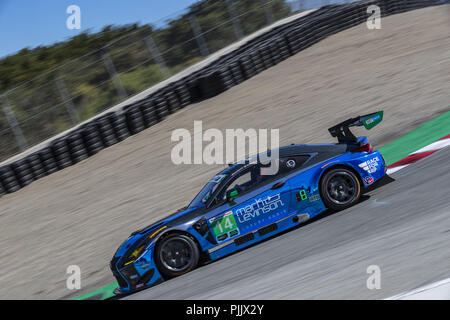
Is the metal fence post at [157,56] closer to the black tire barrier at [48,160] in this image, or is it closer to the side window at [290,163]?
the black tire barrier at [48,160]

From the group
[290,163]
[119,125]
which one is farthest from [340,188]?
[119,125]

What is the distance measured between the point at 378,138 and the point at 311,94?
17.6ft

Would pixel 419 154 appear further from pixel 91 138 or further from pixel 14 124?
pixel 14 124

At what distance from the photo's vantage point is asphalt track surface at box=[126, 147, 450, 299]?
4707 mm

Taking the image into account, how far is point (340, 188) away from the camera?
7855 millimetres

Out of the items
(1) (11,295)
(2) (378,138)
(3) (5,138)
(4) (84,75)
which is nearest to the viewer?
(1) (11,295)

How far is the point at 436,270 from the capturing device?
4.43 meters

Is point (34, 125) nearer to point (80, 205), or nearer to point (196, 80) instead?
point (196, 80)

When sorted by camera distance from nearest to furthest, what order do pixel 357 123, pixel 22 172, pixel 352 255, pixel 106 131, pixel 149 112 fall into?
pixel 352 255 < pixel 357 123 < pixel 22 172 < pixel 106 131 < pixel 149 112

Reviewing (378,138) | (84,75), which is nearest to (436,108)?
(378,138)

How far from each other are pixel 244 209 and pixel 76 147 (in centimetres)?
1116

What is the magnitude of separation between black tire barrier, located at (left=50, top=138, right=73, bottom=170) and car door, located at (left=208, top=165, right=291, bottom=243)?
1080 centimetres
